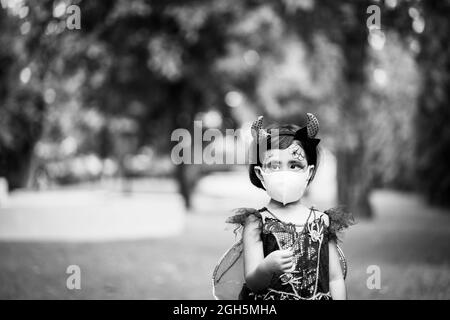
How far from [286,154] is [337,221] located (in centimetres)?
48

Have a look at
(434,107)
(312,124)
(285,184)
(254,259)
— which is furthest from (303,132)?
(434,107)

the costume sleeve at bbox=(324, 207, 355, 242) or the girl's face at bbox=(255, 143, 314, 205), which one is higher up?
the girl's face at bbox=(255, 143, 314, 205)

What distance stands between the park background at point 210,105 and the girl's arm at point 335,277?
0.63 m

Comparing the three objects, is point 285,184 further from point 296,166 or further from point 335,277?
point 335,277

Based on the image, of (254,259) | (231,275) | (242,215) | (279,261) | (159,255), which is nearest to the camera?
(279,261)

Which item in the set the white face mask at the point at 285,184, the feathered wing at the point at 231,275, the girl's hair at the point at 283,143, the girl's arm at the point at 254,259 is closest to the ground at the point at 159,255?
the feathered wing at the point at 231,275

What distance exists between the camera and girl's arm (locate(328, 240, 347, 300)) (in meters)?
2.31

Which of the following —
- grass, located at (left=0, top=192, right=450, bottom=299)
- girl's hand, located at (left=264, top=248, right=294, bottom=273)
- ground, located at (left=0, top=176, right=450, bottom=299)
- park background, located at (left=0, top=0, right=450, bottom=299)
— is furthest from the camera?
park background, located at (left=0, top=0, right=450, bottom=299)

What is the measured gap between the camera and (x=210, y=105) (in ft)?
45.1

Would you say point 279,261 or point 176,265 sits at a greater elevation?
point 279,261

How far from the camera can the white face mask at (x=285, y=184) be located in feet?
7.62

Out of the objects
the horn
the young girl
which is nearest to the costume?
the young girl

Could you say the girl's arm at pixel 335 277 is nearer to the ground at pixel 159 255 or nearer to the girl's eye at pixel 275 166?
the girl's eye at pixel 275 166

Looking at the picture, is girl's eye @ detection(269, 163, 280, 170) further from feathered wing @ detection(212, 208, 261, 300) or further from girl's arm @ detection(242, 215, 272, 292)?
feathered wing @ detection(212, 208, 261, 300)
